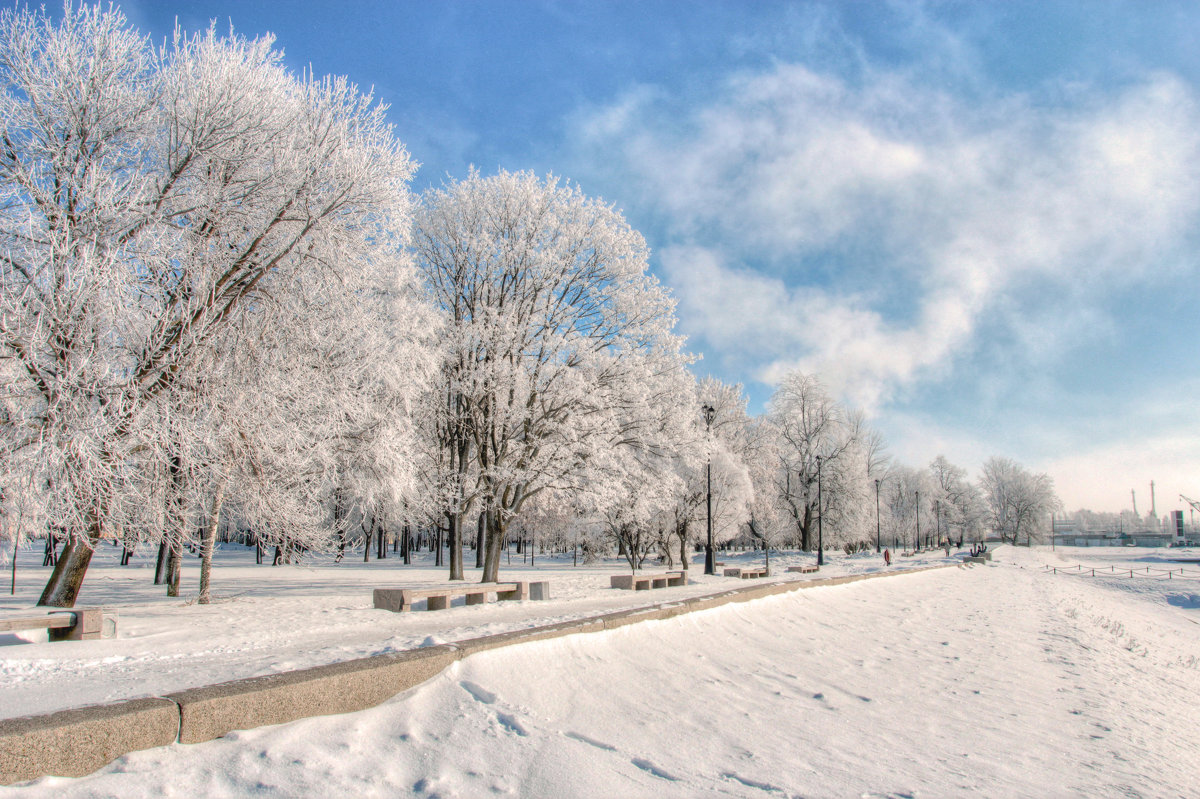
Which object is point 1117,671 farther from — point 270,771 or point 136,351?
point 136,351

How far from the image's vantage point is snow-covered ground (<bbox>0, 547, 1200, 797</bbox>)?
11.4 feet

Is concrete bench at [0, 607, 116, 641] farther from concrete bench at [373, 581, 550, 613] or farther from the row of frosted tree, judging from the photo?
concrete bench at [373, 581, 550, 613]

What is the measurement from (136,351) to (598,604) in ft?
26.1

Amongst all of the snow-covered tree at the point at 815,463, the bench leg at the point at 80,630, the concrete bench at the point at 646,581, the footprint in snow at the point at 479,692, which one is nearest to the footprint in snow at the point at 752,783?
the footprint in snow at the point at 479,692

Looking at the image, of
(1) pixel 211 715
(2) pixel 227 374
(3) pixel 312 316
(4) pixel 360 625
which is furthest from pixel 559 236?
(1) pixel 211 715

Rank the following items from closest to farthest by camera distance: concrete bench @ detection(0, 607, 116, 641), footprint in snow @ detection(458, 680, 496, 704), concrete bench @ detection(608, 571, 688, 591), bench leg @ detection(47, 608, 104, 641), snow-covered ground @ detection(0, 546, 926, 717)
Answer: footprint in snow @ detection(458, 680, 496, 704), snow-covered ground @ detection(0, 546, 926, 717), concrete bench @ detection(0, 607, 116, 641), bench leg @ detection(47, 608, 104, 641), concrete bench @ detection(608, 571, 688, 591)

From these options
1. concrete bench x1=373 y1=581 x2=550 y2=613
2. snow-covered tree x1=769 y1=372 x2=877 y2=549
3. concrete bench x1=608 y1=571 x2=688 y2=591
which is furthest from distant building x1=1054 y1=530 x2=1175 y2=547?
concrete bench x1=373 y1=581 x2=550 y2=613

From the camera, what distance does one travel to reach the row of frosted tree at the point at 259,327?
8320 millimetres

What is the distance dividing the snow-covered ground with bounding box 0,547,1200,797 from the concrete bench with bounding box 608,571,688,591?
17.4 feet

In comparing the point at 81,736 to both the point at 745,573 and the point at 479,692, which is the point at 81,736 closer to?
the point at 479,692

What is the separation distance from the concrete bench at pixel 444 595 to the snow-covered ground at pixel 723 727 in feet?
1.97

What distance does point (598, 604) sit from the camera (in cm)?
1157

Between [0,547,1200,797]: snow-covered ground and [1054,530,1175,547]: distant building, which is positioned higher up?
[0,547,1200,797]: snow-covered ground

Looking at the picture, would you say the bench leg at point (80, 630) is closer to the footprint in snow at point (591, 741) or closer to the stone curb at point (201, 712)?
the stone curb at point (201, 712)
